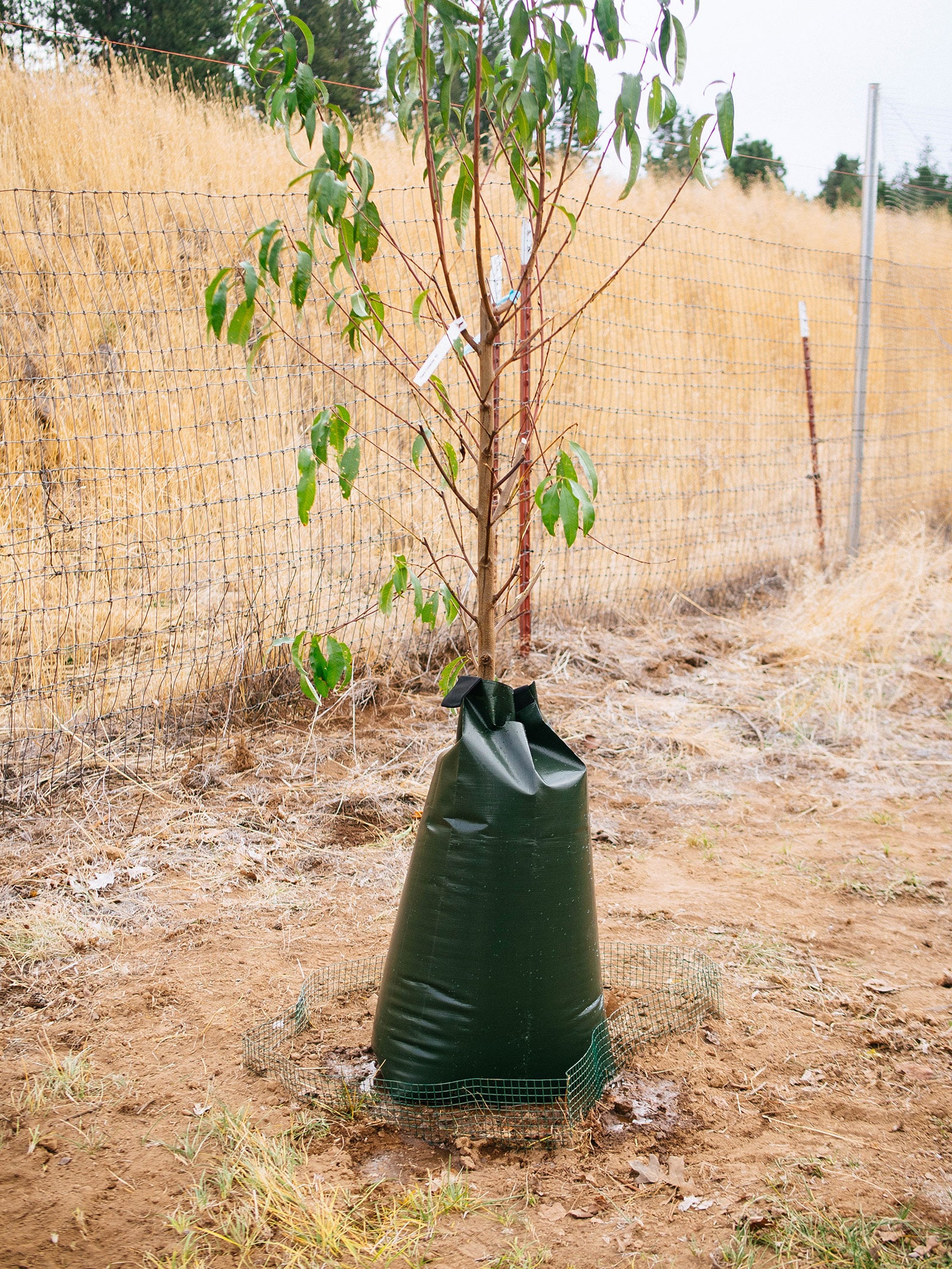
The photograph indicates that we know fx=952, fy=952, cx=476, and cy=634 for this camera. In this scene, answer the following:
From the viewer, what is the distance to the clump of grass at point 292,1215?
154 centimetres

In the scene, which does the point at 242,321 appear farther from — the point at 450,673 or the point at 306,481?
the point at 450,673

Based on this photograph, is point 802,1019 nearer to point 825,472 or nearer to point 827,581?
point 827,581

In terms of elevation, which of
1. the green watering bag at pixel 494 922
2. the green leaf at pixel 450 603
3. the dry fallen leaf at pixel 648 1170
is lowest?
the dry fallen leaf at pixel 648 1170

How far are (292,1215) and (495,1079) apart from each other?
0.43 meters

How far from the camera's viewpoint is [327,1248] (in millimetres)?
1540

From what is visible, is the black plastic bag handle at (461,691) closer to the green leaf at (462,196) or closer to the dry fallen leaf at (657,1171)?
the green leaf at (462,196)

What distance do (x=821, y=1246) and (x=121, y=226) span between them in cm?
693

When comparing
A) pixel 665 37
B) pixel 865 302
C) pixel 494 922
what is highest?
pixel 865 302

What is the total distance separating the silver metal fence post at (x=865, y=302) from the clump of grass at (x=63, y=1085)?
617cm

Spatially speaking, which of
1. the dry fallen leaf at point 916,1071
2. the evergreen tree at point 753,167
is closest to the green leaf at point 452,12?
the dry fallen leaf at point 916,1071

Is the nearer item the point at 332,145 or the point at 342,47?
the point at 332,145

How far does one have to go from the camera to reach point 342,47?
1188cm

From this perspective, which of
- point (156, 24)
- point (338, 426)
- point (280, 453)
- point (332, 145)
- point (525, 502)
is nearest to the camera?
point (332, 145)

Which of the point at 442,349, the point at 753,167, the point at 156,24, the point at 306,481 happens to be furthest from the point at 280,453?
the point at 753,167
